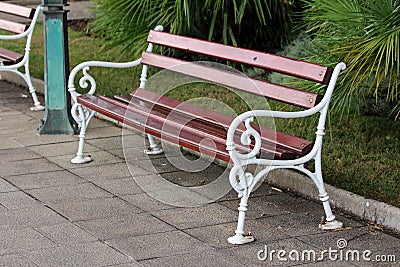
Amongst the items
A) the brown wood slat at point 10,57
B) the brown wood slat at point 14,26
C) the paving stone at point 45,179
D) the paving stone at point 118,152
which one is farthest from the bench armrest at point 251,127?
the brown wood slat at point 14,26

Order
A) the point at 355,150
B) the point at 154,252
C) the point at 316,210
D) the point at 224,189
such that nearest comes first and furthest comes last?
1. the point at 154,252
2. the point at 316,210
3. the point at 224,189
4. the point at 355,150

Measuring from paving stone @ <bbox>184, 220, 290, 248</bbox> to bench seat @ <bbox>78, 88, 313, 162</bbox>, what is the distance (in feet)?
1.47

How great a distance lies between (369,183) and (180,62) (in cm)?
165

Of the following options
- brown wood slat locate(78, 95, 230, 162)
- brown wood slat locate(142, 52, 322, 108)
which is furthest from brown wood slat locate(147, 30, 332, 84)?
brown wood slat locate(78, 95, 230, 162)

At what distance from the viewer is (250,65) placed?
18.8 ft

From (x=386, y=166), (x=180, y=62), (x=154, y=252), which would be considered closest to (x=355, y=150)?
(x=386, y=166)

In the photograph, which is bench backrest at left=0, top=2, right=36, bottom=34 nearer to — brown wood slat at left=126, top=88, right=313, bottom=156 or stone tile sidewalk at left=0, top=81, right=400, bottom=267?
stone tile sidewalk at left=0, top=81, right=400, bottom=267

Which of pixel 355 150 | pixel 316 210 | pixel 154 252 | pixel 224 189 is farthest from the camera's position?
pixel 355 150

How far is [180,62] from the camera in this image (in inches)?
251

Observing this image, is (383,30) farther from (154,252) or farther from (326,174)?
(154,252)

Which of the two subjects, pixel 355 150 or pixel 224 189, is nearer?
pixel 224 189

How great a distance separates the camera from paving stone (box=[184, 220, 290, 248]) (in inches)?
197

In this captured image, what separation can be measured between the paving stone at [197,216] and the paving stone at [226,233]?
84mm

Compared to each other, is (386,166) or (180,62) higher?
(180,62)
